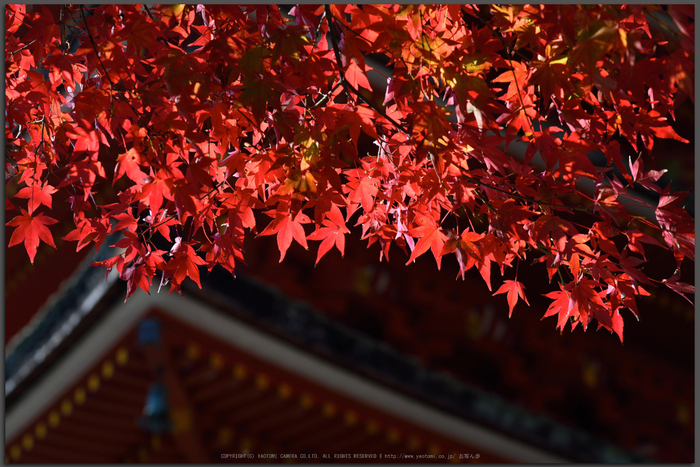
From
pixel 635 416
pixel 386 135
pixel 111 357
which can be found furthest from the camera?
pixel 635 416

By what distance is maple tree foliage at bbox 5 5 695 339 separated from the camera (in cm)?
91

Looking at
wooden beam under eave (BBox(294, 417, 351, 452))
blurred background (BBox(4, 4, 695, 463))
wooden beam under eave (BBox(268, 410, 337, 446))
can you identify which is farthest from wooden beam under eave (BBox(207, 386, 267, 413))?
wooden beam under eave (BBox(294, 417, 351, 452))

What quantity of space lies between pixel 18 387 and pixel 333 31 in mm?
2166

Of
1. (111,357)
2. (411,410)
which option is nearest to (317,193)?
(111,357)

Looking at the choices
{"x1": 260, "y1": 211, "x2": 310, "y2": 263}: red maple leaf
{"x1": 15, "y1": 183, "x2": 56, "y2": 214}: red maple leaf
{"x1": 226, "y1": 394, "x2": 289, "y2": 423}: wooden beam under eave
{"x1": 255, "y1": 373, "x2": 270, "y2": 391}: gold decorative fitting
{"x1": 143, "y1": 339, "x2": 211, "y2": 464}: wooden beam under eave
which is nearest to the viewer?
{"x1": 260, "y1": 211, "x2": 310, "y2": 263}: red maple leaf

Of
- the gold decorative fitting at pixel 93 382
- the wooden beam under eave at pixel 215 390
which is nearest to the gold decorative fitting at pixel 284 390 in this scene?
the wooden beam under eave at pixel 215 390

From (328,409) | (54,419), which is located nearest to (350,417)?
(328,409)

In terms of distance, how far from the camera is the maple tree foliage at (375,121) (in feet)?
2.97

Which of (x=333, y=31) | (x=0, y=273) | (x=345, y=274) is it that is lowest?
(x=345, y=274)

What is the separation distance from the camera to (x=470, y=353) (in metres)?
3.54

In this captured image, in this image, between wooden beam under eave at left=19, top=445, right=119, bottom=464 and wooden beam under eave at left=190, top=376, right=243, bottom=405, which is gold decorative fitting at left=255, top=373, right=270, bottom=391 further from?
wooden beam under eave at left=19, top=445, right=119, bottom=464

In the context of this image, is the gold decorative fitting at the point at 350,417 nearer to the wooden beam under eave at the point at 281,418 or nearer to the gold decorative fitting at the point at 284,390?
the wooden beam under eave at the point at 281,418

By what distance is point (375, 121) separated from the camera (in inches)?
46.0

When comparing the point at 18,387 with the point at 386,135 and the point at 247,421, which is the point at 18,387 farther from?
the point at 386,135
